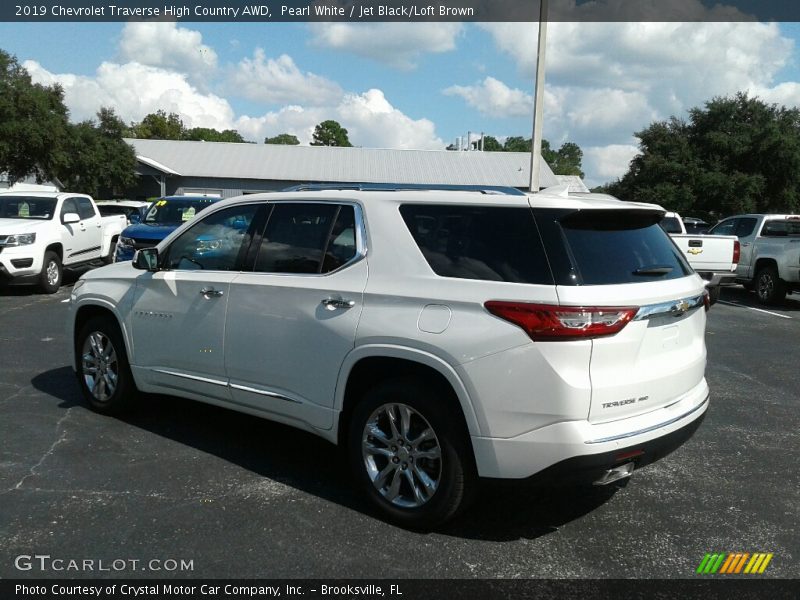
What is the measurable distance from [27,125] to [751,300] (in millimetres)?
27747

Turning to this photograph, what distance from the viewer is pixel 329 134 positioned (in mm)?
110312

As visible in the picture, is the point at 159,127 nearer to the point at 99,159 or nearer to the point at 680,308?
the point at 99,159

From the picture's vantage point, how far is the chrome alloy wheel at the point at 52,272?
12.9 m

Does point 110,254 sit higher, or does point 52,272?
point 110,254

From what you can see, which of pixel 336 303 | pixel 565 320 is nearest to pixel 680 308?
pixel 565 320

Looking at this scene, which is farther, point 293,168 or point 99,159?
point 293,168


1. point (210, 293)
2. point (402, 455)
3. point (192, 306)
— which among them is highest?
point (210, 293)

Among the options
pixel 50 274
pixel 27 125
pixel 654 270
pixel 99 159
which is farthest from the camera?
pixel 99 159

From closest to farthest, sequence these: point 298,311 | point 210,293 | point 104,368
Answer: point 298,311 → point 210,293 → point 104,368

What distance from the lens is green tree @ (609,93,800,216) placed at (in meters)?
36.3

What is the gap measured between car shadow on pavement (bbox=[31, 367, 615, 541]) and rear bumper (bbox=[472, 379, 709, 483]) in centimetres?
13

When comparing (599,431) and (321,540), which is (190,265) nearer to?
(321,540)

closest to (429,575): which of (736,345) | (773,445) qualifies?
(773,445)

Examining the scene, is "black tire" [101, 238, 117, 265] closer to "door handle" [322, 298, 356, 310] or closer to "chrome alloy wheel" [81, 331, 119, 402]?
"chrome alloy wheel" [81, 331, 119, 402]
